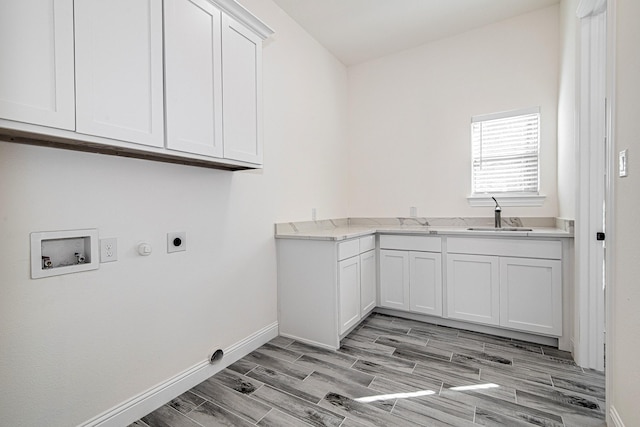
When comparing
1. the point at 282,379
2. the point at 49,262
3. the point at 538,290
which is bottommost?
the point at 282,379

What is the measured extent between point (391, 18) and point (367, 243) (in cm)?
227

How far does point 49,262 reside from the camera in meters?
1.41

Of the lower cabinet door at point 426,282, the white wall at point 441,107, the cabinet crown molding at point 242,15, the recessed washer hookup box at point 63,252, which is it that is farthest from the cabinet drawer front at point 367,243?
the recessed washer hookup box at point 63,252

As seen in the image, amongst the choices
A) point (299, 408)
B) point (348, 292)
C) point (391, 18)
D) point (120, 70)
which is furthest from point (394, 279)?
point (120, 70)

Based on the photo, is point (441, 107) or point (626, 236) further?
point (441, 107)

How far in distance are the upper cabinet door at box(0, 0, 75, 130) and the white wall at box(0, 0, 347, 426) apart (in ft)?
0.99

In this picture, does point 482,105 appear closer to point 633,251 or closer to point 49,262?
point 633,251

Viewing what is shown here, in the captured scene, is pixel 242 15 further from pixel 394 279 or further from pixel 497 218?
pixel 497 218

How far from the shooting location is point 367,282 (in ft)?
10.0

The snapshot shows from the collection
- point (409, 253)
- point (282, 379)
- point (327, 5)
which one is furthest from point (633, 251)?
point (327, 5)

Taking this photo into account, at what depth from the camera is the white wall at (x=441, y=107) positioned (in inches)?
116

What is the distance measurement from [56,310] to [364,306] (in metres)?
2.35

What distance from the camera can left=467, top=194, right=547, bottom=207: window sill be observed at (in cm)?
299

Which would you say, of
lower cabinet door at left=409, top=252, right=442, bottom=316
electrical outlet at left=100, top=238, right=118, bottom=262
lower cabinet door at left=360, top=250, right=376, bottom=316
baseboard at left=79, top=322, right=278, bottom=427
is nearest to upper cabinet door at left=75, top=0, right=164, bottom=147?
electrical outlet at left=100, top=238, right=118, bottom=262
